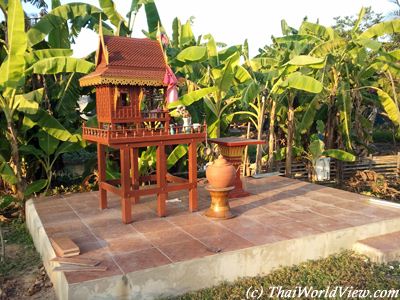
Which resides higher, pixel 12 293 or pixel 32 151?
pixel 32 151

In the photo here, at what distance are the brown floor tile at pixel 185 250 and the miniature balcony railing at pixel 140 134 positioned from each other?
172cm

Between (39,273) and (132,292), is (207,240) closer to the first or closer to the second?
(132,292)

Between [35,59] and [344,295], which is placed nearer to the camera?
[344,295]

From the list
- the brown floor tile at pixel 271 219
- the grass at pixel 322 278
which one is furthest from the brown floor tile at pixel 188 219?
the grass at pixel 322 278

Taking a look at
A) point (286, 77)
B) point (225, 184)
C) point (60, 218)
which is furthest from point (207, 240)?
point (286, 77)

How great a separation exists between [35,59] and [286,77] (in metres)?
5.40

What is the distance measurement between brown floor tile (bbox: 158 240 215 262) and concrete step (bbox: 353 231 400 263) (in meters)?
2.31

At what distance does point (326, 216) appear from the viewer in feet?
20.1

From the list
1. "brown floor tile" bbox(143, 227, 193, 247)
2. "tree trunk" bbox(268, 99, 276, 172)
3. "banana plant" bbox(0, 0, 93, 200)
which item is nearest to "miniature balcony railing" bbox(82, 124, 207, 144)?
"banana plant" bbox(0, 0, 93, 200)

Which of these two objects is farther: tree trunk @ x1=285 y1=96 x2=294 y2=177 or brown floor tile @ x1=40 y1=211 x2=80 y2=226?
tree trunk @ x1=285 y1=96 x2=294 y2=177

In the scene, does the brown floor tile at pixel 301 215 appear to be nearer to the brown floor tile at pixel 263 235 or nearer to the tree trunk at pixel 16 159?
the brown floor tile at pixel 263 235

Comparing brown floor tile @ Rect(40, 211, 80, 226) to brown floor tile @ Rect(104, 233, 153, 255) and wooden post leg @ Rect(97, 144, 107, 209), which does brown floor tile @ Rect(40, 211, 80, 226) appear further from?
brown floor tile @ Rect(104, 233, 153, 255)

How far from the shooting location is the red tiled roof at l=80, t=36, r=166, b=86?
554 cm

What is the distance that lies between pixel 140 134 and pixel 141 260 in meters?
2.08
